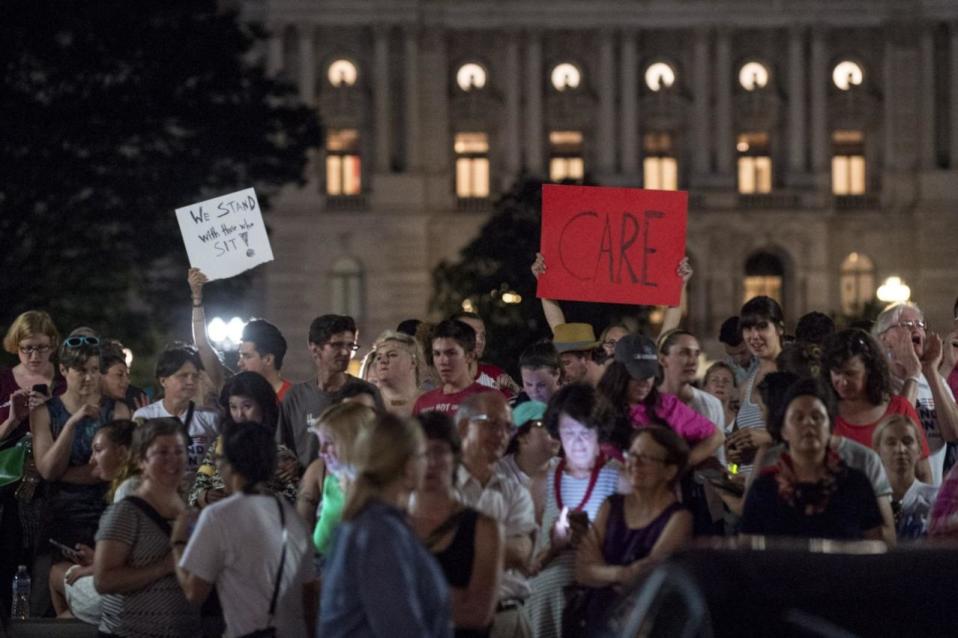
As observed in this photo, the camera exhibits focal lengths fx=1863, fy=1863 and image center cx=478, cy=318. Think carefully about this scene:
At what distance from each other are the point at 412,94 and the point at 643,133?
756 centimetres

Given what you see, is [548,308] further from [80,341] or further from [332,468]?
[332,468]

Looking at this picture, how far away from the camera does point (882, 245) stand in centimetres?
5959

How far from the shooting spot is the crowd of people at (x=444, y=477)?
21.2ft

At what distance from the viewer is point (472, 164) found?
60.0 m

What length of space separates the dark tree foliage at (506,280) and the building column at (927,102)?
18.6 meters

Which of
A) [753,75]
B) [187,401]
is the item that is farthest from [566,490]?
[753,75]

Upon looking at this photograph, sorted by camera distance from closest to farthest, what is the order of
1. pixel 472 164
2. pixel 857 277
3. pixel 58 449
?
pixel 58 449 → pixel 857 277 → pixel 472 164

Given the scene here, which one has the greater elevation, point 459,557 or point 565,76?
point 565,76

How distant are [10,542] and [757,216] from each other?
164 feet

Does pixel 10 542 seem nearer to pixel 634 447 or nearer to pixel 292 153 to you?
pixel 634 447

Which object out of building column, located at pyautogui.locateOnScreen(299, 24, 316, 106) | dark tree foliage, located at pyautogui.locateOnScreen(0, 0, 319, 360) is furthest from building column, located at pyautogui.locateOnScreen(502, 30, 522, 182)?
dark tree foliage, located at pyautogui.locateOnScreen(0, 0, 319, 360)

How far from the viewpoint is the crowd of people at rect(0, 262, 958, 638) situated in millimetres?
6449

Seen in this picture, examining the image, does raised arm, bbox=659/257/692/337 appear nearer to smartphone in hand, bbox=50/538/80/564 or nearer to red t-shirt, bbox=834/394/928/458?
red t-shirt, bbox=834/394/928/458

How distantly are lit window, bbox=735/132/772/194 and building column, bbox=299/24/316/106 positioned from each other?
13786mm
